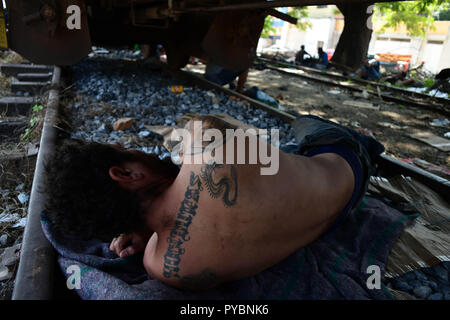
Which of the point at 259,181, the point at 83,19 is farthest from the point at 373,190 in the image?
the point at 83,19

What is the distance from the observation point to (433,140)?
15.5 feet

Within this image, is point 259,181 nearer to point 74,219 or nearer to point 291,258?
point 291,258

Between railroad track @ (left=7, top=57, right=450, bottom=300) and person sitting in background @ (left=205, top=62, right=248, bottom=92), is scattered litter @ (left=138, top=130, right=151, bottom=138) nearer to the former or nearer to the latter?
railroad track @ (left=7, top=57, right=450, bottom=300)

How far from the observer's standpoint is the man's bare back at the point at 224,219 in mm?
1265

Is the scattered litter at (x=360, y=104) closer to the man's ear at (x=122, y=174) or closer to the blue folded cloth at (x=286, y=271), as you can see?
the blue folded cloth at (x=286, y=271)

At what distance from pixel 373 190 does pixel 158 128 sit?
7.54 ft

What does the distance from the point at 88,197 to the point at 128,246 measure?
0.51 metres

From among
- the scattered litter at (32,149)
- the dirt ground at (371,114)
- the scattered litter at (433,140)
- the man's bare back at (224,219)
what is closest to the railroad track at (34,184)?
the scattered litter at (32,149)

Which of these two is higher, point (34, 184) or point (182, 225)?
point (182, 225)

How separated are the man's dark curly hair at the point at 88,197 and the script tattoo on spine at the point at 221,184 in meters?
0.34

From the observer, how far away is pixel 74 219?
1350mm

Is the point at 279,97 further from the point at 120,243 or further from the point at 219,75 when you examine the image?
the point at 120,243

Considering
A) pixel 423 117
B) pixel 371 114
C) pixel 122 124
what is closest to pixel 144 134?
pixel 122 124

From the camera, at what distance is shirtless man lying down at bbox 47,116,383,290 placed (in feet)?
4.17
